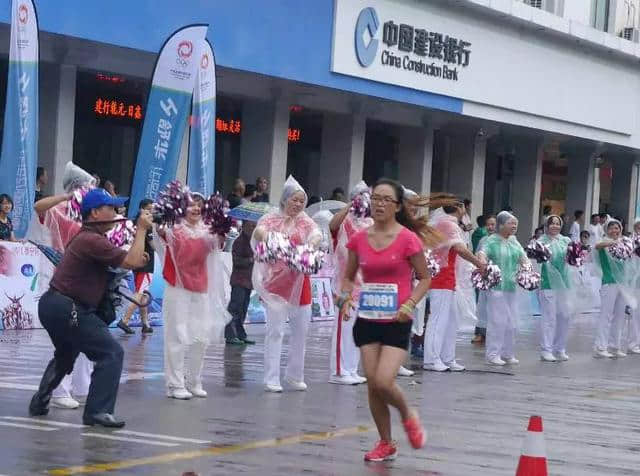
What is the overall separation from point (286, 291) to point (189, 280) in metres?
1.33

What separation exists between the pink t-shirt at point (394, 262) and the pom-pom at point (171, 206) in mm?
3033

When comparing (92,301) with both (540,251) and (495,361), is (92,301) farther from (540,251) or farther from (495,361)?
(540,251)

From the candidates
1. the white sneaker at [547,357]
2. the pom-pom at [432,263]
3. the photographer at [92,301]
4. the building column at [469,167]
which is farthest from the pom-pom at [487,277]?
the building column at [469,167]

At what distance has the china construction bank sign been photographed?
2919cm

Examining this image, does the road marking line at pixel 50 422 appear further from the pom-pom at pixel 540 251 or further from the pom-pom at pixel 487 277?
the pom-pom at pixel 540 251

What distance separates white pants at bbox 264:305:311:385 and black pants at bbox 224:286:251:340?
5.30m

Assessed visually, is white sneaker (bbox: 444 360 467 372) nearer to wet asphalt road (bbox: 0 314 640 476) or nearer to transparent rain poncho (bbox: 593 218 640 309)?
wet asphalt road (bbox: 0 314 640 476)

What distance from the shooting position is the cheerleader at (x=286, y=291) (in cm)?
1410

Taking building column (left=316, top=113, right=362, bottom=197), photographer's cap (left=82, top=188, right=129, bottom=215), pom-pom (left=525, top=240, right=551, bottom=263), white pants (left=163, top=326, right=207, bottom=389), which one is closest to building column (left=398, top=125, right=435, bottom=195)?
building column (left=316, top=113, right=362, bottom=197)

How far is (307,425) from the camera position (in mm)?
11641

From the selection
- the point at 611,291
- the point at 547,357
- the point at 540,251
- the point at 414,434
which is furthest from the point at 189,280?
the point at 611,291

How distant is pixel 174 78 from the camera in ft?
71.1

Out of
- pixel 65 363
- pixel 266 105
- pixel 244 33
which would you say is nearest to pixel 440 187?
pixel 266 105

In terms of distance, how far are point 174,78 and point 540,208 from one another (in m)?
24.5
